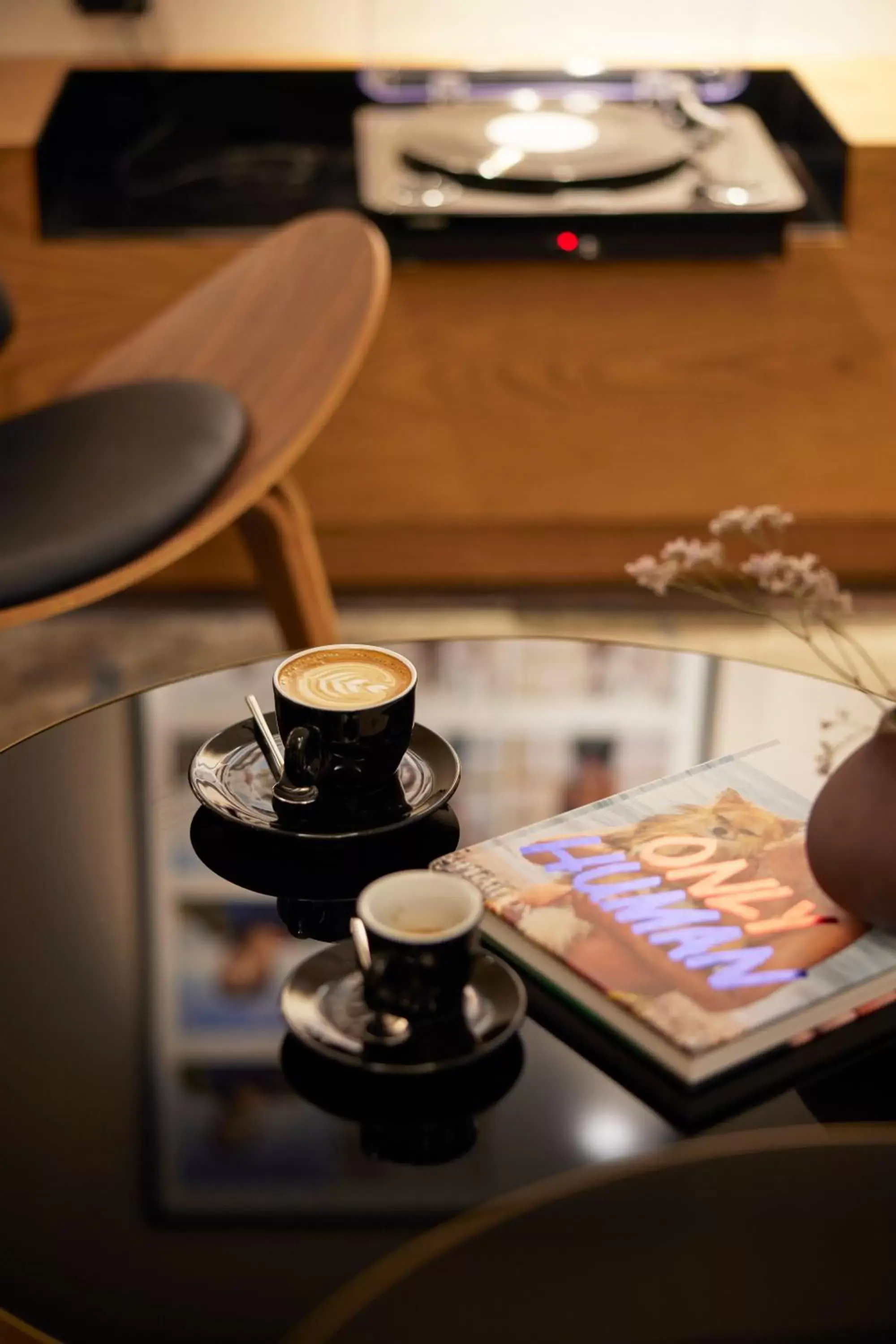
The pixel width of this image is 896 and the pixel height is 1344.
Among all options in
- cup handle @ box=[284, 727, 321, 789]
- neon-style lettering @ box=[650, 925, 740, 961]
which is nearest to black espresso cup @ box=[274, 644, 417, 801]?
cup handle @ box=[284, 727, 321, 789]

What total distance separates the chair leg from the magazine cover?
0.74 metres

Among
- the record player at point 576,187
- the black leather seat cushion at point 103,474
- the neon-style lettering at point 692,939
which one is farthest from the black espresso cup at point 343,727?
the record player at point 576,187

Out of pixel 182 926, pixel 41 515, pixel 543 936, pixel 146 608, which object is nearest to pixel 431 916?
pixel 543 936

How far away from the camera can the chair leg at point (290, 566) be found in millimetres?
1809

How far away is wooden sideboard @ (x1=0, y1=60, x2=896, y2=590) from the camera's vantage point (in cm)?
230

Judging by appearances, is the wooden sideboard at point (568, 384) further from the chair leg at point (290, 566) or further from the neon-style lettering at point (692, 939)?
the neon-style lettering at point (692, 939)

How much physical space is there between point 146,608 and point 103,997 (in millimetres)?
1588

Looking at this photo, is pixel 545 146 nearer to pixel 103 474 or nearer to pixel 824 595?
pixel 103 474

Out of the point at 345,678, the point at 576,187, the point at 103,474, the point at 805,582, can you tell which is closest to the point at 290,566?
the point at 103,474

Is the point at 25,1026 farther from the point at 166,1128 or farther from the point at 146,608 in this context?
the point at 146,608

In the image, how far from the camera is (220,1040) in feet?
3.10

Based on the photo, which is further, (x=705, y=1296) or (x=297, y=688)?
(x=297, y=688)

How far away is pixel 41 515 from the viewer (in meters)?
1.70

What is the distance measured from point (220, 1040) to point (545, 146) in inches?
67.9
